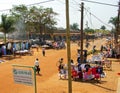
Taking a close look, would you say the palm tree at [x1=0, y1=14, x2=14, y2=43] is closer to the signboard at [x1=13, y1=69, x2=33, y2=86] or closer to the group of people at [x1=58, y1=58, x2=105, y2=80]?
the group of people at [x1=58, y1=58, x2=105, y2=80]

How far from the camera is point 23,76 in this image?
13.3 meters

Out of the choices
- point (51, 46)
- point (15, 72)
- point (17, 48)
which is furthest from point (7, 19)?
point (15, 72)

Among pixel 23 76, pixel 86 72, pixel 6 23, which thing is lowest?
pixel 86 72

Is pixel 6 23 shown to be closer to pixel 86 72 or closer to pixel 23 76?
pixel 86 72

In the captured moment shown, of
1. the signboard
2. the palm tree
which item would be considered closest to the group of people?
the signboard

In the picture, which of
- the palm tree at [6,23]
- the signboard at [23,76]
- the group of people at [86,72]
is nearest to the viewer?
the signboard at [23,76]

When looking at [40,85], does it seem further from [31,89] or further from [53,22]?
[53,22]

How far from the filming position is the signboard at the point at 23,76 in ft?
42.6

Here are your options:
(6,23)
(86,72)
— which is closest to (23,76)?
(86,72)

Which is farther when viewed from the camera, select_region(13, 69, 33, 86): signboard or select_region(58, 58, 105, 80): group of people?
select_region(58, 58, 105, 80): group of people

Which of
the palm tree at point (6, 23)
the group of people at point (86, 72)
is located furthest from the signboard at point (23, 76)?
the palm tree at point (6, 23)

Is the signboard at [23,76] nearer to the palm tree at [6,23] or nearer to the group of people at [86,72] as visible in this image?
the group of people at [86,72]

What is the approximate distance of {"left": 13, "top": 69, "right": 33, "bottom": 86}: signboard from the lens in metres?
13.0

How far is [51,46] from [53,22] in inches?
580
